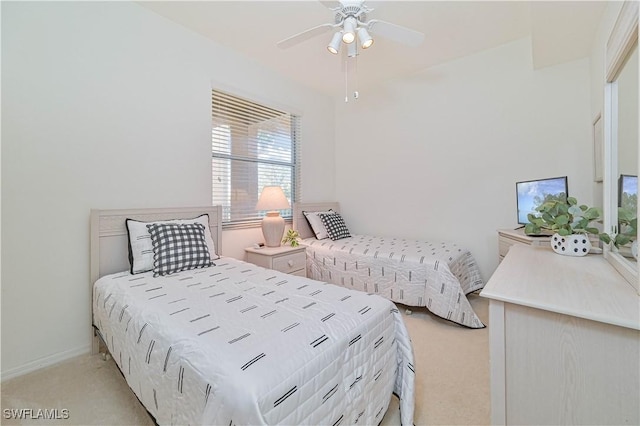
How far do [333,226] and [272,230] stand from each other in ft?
2.97

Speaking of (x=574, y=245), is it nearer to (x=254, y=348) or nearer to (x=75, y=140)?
(x=254, y=348)

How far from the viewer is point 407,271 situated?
2617 mm

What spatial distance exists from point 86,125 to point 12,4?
76 cm

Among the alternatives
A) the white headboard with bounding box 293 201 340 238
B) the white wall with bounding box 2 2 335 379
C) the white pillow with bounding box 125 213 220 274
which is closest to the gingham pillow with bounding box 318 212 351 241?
the white headboard with bounding box 293 201 340 238

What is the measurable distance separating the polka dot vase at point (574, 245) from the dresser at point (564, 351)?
1.56 feet

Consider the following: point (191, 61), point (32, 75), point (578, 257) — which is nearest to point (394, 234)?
point (578, 257)

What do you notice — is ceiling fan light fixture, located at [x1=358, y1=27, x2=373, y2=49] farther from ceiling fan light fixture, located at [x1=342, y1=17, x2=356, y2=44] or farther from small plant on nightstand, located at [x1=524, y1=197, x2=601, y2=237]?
small plant on nightstand, located at [x1=524, y1=197, x2=601, y2=237]

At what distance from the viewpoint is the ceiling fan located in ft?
6.16

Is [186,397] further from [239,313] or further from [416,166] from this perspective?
[416,166]

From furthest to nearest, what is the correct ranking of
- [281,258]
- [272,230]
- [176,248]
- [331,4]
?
1. [272,230]
2. [281,258]
3. [176,248]
4. [331,4]

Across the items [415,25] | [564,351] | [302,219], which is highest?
[415,25]

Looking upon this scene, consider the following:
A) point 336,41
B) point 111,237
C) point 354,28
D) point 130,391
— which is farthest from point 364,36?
point 130,391

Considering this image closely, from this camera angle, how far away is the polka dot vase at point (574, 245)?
1.50m

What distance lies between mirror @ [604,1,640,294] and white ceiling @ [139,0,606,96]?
78 cm
